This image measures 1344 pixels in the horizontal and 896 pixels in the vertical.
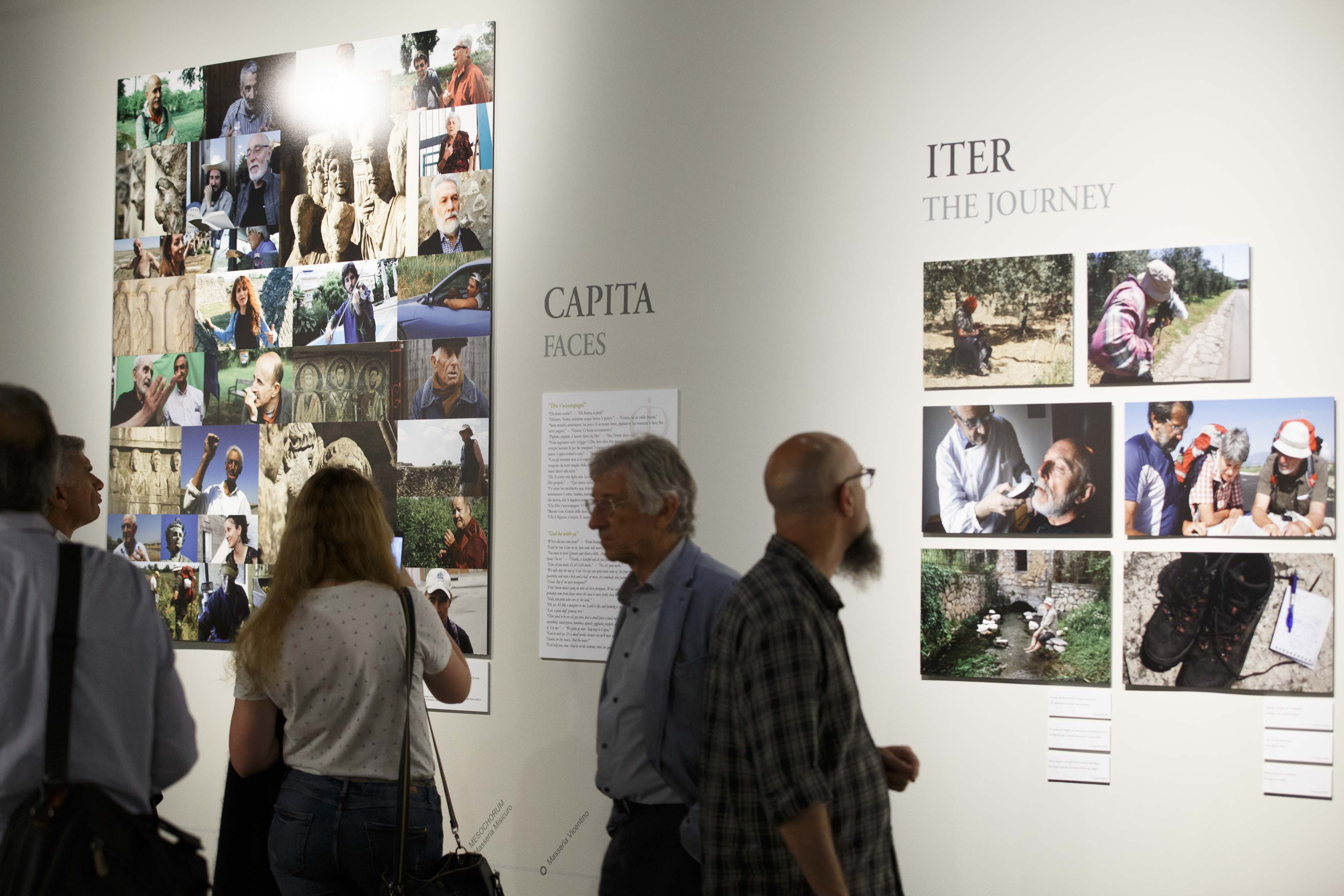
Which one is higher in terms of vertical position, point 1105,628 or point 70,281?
point 70,281

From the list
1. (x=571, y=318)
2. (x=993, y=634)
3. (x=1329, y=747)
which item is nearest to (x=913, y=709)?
(x=993, y=634)

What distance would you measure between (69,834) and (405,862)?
38.4 inches

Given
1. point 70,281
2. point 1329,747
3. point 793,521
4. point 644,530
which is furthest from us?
point 70,281

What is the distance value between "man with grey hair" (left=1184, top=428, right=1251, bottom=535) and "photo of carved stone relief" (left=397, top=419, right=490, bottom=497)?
7.93ft

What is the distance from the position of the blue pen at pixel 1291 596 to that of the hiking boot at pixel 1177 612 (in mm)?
211

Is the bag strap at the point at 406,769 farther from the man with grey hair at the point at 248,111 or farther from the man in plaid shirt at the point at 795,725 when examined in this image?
the man with grey hair at the point at 248,111

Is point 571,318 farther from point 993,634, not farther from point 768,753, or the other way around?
point 768,753

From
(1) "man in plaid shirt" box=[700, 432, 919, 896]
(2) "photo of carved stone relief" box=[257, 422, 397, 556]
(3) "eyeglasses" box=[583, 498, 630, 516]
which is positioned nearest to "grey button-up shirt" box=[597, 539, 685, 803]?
(3) "eyeglasses" box=[583, 498, 630, 516]

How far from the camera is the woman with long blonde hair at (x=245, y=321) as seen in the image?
440cm

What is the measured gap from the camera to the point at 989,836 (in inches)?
134

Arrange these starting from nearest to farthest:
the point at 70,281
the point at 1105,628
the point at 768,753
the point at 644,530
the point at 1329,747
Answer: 1. the point at 768,753
2. the point at 644,530
3. the point at 1329,747
4. the point at 1105,628
5. the point at 70,281

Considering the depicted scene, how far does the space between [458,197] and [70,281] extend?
6.15 ft

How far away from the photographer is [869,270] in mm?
3629

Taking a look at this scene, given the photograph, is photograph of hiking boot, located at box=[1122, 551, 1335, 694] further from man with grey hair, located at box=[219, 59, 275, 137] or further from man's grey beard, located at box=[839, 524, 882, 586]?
man with grey hair, located at box=[219, 59, 275, 137]
